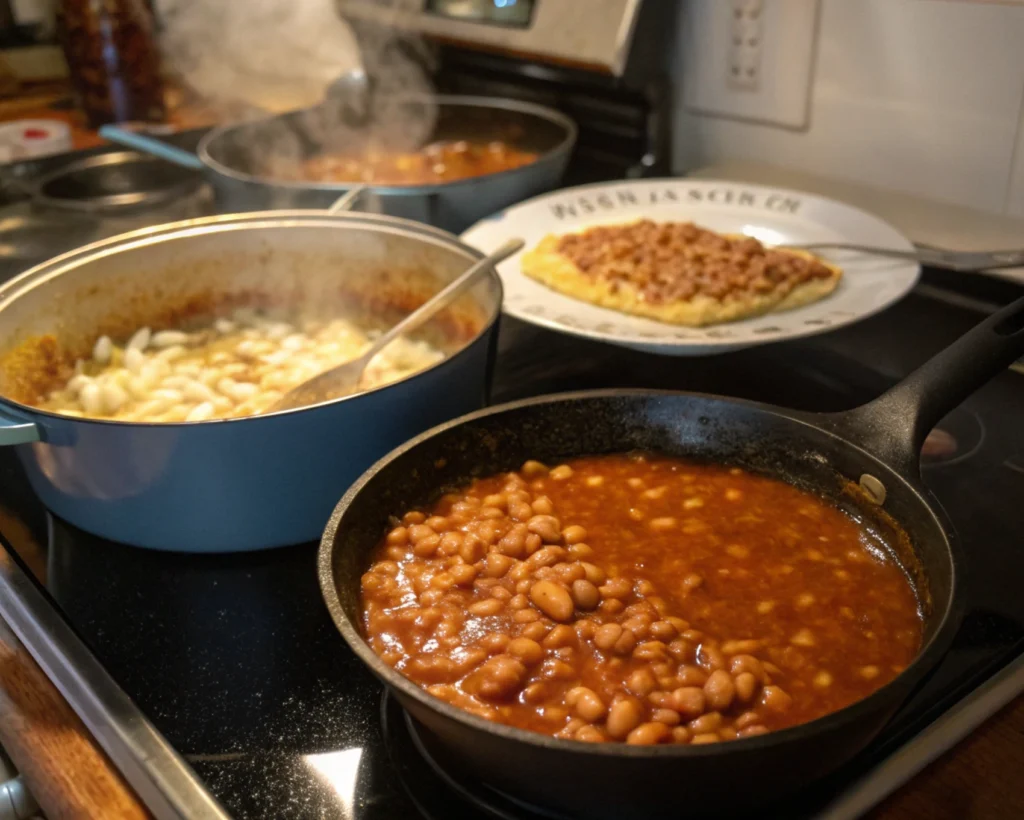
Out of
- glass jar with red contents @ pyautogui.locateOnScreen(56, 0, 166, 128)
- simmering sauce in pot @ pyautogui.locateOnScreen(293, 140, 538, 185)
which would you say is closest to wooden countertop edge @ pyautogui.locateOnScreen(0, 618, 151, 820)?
simmering sauce in pot @ pyautogui.locateOnScreen(293, 140, 538, 185)

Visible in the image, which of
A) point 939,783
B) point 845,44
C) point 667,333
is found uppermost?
point 845,44

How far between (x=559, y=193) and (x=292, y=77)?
1.15 metres

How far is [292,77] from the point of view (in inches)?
95.7

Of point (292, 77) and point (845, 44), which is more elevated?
point (845, 44)

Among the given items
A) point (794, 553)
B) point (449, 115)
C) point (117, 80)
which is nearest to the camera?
point (794, 553)

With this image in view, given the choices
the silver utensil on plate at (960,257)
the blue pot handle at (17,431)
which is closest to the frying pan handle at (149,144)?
the blue pot handle at (17,431)

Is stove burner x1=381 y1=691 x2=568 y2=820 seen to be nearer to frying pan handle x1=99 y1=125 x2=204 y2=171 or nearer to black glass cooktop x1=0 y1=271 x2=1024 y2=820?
black glass cooktop x1=0 y1=271 x2=1024 y2=820

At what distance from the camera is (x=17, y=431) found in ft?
2.96

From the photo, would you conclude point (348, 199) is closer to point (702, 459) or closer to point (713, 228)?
point (713, 228)

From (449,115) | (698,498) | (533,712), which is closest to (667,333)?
(698,498)

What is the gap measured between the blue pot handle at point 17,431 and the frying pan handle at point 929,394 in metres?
0.75

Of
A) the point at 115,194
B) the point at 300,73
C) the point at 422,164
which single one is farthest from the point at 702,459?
the point at 300,73

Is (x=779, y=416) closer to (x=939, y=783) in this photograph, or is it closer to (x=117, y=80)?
(x=939, y=783)

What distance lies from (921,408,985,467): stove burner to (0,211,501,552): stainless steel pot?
517 mm
